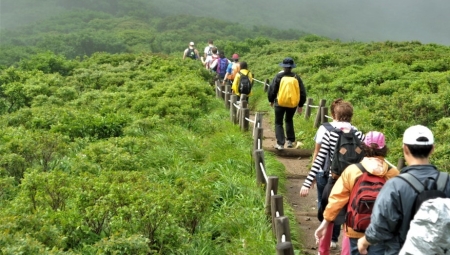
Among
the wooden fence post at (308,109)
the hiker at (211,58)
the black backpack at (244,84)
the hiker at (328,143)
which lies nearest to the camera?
the hiker at (328,143)

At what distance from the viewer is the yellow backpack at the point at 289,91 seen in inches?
392

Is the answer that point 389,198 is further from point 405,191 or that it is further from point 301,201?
point 301,201

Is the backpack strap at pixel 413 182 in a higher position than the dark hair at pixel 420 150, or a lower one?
lower

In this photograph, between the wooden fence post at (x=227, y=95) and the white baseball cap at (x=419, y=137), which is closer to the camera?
the white baseball cap at (x=419, y=137)

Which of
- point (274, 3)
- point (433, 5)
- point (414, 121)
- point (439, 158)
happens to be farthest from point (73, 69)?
point (274, 3)

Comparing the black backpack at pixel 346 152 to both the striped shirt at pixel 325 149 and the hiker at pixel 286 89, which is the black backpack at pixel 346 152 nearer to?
the striped shirt at pixel 325 149

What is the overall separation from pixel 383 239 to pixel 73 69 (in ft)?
66.6

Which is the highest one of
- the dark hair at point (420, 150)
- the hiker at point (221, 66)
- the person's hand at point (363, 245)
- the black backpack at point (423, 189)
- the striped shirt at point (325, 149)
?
the dark hair at point (420, 150)

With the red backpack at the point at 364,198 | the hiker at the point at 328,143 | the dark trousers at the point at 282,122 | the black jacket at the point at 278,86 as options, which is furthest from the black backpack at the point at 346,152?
the dark trousers at the point at 282,122

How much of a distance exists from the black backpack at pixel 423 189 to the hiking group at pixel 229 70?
1017 cm

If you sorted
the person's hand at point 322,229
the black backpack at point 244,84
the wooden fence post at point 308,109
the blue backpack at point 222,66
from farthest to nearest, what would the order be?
the blue backpack at point 222,66, the black backpack at point 244,84, the wooden fence post at point 308,109, the person's hand at point 322,229

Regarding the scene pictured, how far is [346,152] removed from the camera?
18.2ft

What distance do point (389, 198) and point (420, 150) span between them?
1.35 ft

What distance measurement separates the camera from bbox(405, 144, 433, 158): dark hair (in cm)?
384
